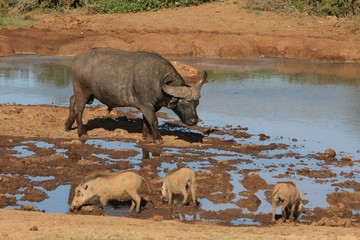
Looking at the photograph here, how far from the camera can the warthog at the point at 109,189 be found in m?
13.1

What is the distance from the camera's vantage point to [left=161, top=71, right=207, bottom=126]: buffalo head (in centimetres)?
1802

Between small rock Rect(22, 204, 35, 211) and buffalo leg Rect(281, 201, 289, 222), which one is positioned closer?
buffalo leg Rect(281, 201, 289, 222)

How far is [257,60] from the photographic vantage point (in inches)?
1324

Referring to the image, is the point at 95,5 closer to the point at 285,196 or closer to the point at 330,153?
the point at 330,153

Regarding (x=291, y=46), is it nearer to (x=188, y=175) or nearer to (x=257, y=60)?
(x=257, y=60)

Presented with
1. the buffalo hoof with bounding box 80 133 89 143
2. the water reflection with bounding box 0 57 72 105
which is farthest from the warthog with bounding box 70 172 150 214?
the water reflection with bounding box 0 57 72 105

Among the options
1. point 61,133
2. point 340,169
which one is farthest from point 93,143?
point 340,169

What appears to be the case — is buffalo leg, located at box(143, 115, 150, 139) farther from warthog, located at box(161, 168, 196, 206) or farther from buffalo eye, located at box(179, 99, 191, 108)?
warthog, located at box(161, 168, 196, 206)

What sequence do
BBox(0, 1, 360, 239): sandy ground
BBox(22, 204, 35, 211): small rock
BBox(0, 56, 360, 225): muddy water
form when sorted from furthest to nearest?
BBox(0, 56, 360, 225): muddy water, BBox(22, 204, 35, 211): small rock, BBox(0, 1, 360, 239): sandy ground

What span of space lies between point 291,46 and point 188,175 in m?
22.1

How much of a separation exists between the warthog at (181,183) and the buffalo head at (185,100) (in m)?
4.66

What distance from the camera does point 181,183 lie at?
44.0 feet

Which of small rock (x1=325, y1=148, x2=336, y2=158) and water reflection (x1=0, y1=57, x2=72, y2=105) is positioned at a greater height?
small rock (x1=325, y1=148, x2=336, y2=158)

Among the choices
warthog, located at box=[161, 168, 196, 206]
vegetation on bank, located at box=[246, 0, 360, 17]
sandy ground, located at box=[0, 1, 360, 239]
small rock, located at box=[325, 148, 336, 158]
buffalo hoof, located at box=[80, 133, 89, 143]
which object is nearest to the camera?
sandy ground, located at box=[0, 1, 360, 239]
